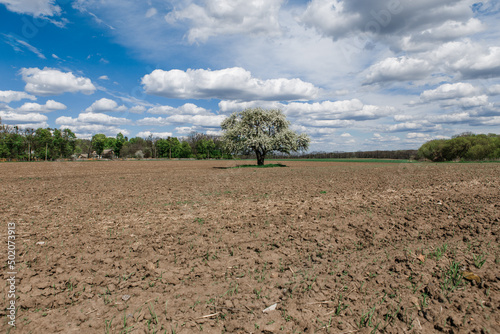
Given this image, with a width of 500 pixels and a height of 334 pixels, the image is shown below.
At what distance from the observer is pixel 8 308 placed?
4898mm

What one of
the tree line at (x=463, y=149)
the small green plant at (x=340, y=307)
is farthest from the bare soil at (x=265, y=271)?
the tree line at (x=463, y=149)

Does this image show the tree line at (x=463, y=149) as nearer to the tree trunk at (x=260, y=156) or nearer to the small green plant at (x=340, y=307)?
the tree trunk at (x=260, y=156)

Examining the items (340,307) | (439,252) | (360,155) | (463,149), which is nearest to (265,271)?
(340,307)

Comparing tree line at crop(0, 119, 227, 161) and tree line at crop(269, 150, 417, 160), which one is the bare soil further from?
tree line at crop(269, 150, 417, 160)

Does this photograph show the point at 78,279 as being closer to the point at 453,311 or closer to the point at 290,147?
the point at 453,311

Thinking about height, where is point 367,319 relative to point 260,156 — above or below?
below

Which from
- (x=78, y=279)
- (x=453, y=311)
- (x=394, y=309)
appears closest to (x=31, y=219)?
(x=78, y=279)

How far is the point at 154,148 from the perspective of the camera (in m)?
156

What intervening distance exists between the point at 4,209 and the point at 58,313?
10937mm

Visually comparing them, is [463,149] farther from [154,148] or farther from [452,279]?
[154,148]

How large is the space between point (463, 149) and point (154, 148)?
139655mm

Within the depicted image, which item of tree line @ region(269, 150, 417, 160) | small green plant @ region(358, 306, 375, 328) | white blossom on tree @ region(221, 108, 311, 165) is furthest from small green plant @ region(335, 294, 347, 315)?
tree line @ region(269, 150, 417, 160)

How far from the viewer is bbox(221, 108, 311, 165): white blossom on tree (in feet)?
158

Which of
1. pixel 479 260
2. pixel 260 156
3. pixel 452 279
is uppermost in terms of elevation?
pixel 260 156
